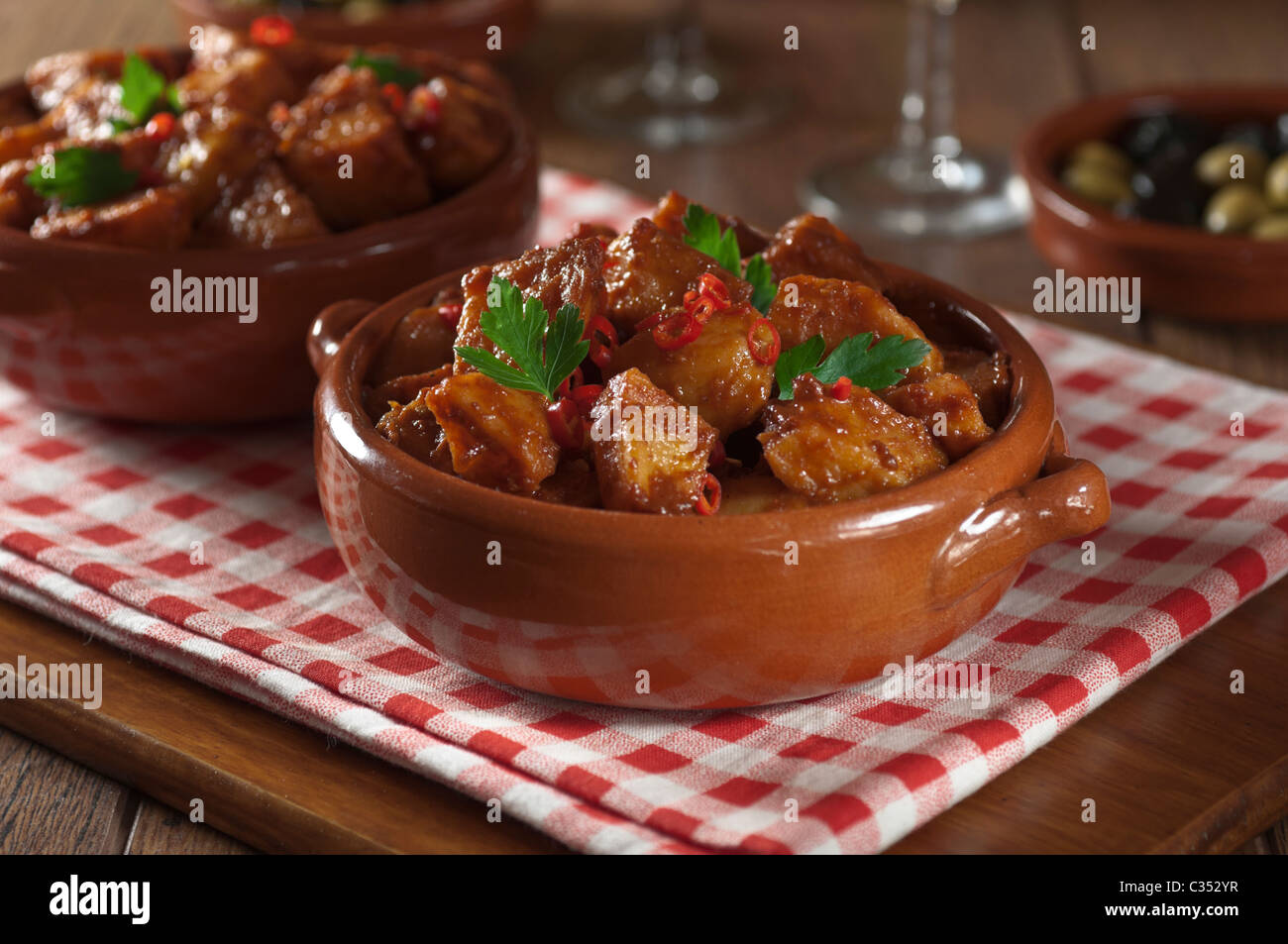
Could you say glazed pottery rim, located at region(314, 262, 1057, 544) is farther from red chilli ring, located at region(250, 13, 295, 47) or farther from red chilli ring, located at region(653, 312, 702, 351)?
red chilli ring, located at region(250, 13, 295, 47)

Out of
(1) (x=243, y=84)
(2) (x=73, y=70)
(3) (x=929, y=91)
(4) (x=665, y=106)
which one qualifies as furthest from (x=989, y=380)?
(4) (x=665, y=106)

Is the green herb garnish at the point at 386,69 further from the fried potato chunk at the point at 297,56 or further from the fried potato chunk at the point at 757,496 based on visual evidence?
the fried potato chunk at the point at 757,496

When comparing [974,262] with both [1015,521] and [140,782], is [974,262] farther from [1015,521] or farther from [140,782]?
[140,782]

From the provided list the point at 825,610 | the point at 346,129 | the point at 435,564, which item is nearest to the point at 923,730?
the point at 825,610

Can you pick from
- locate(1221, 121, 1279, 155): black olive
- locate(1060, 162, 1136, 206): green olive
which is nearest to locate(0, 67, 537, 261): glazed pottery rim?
locate(1060, 162, 1136, 206): green olive

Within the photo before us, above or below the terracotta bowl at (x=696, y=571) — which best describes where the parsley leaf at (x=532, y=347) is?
above

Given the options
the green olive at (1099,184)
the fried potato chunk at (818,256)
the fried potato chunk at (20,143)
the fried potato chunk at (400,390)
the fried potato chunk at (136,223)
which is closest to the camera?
the fried potato chunk at (400,390)

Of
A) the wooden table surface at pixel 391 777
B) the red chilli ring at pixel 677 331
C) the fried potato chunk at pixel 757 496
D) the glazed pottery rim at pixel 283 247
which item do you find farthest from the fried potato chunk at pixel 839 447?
the glazed pottery rim at pixel 283 247
